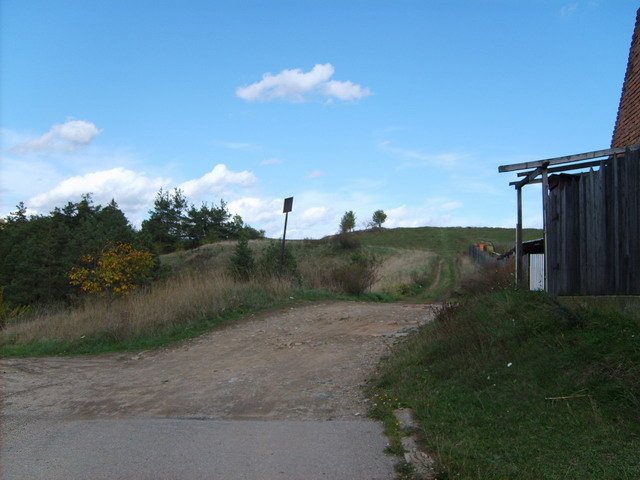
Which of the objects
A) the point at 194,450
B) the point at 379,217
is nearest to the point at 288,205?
the point at 194,450

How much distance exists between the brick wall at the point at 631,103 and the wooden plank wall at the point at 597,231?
4112 millimetres

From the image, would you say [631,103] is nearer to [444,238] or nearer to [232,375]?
[232,375]

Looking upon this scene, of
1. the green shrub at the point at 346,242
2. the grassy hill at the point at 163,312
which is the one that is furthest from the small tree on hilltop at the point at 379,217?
the grassy hill at the point at 163,312

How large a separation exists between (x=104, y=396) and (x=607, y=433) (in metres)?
6.58

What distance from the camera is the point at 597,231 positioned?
764 centimetres

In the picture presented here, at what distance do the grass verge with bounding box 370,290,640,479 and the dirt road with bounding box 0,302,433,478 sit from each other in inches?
37.6

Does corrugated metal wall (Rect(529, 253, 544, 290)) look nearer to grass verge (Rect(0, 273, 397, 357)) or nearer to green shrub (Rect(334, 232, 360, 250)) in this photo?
grass verge (Rect(0, 273, 397, 357))

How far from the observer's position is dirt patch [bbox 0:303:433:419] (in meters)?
7.21

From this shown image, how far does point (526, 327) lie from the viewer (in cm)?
709

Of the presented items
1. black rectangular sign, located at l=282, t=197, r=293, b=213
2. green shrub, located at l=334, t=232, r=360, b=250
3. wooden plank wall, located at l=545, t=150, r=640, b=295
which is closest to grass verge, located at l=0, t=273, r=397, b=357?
black rectangular sign, located at l=282, t=197, r=293, b=213

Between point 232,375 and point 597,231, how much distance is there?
582 cm

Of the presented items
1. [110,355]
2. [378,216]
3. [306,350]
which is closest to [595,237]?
[306,350]

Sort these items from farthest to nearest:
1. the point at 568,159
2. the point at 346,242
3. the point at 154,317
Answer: the point at 346,242 → the point at 154,317 → the point at 568,159

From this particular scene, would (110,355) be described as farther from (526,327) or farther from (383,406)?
(526,327)
